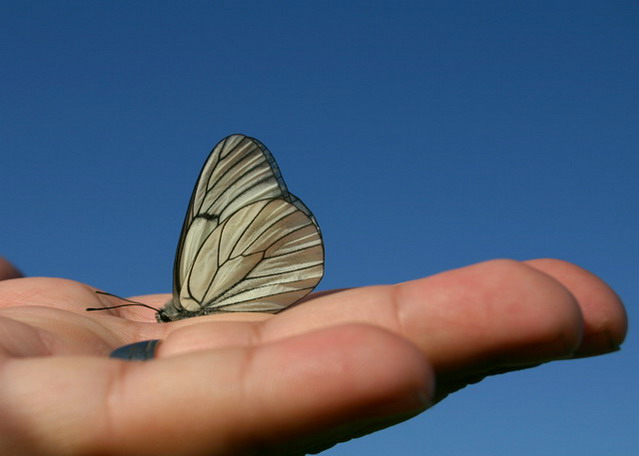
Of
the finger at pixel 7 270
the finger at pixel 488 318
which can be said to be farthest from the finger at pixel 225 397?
the finger at pixel 7 270

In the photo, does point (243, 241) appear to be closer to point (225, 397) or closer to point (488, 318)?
point (488, 318)

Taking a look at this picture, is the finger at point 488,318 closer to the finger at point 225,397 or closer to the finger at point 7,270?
the finger at point 225,397

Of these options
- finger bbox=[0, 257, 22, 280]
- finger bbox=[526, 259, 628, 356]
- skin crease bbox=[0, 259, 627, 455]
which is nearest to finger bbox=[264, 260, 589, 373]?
skin crease bbox=[0, 259, 627, 455]

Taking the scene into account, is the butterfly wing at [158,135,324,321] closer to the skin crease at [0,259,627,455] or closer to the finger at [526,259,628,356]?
the skin crease at [0,259,627,455]

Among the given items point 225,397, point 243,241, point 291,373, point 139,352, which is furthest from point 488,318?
point 243,241

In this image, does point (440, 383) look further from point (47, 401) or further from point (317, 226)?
point (317, 226)
